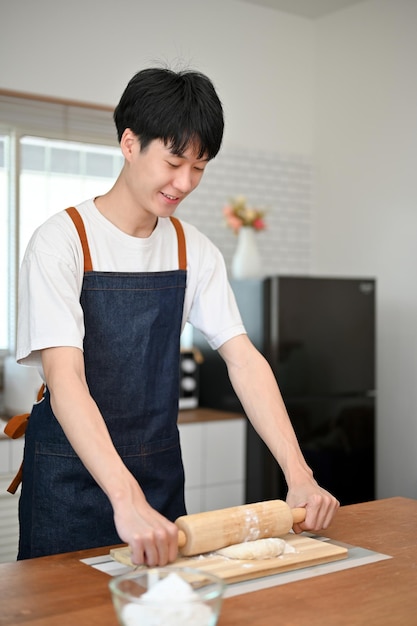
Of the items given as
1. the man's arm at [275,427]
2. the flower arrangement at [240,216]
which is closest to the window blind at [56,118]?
the flower arrangement at [240,216]

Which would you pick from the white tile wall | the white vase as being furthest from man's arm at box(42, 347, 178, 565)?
the white tile wall

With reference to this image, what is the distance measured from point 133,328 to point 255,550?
70 centimetres

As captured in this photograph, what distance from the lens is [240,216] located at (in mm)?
4555

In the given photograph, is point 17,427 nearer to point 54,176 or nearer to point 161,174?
point 161,174

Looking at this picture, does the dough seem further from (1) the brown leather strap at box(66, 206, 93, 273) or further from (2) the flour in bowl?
(1) the brown leather strap at box(66, 206, 93, 273)

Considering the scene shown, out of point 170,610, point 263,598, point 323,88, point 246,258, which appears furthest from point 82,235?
point 323,88

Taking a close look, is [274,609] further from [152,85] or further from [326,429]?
[326,429]

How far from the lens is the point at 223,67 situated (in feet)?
15.4

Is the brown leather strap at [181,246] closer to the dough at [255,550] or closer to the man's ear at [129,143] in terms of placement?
the man's ear at [129,143]

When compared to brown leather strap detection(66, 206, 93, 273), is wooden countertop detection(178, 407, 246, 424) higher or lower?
lower

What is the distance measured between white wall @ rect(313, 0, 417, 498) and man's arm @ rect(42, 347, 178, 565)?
10.2 feet

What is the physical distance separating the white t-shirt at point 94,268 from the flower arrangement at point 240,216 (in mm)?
2389

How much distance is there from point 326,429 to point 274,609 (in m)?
2.95

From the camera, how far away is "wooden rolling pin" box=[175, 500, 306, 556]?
146 centimetres
